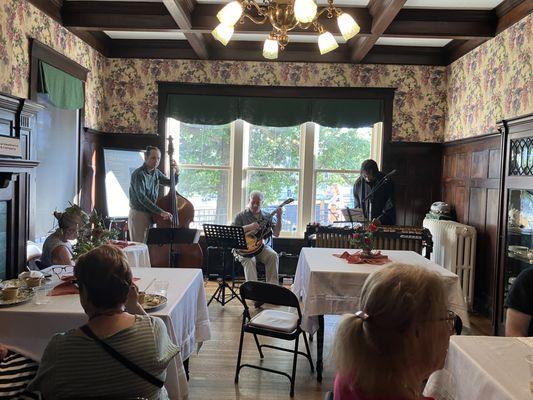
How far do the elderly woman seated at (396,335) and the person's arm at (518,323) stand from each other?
1098mm

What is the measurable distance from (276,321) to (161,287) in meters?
0.93

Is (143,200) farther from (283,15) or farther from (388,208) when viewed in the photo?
(388,208)

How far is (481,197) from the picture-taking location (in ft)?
14.6

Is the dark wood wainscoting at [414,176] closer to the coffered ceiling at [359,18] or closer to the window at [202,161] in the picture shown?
the coffered ceiling at [359,18]

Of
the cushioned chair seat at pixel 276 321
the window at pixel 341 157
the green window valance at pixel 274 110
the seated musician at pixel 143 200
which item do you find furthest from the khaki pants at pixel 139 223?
the window at pixel 341 157

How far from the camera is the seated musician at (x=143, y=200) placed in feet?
14.5

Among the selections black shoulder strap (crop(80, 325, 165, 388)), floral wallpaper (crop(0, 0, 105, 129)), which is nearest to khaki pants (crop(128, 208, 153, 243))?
floral wallpaper (crop(0, 0, 105, 129))

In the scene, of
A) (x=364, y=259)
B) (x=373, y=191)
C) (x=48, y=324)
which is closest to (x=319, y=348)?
(x=364, y=259)

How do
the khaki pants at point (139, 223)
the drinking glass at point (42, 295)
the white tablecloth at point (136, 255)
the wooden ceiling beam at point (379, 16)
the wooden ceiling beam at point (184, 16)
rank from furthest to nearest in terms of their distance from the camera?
the khaki pants at point (139, 223) < the wooden ceiling beam at point (184, 16) < the wooden ceiling beam at point (379, 16) < the white tablecloth at point (136, 255) < the drinking glass at point (42, 295)

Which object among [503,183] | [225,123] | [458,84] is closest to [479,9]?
[458,84]

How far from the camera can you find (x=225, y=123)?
18.6ft

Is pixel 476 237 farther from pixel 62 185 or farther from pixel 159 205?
pixel 62 185

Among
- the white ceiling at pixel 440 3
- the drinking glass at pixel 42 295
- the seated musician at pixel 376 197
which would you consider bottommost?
the drinking glass at pixel 42 295

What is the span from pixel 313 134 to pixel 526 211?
2939 mm
